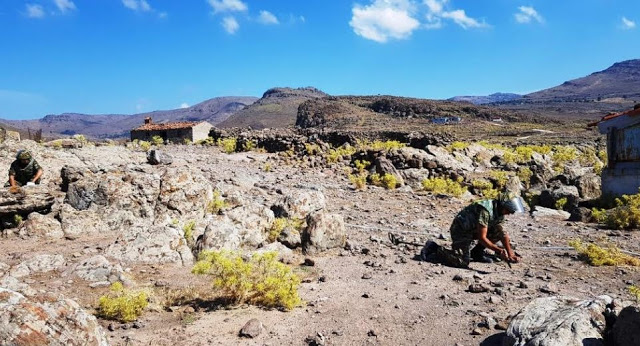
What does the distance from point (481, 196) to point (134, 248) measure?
32.6 feet

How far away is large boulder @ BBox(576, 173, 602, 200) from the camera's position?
12.3m

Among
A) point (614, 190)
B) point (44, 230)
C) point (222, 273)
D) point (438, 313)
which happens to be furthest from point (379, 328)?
point (614, 190)

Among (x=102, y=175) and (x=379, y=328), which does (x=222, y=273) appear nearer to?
(x=379, y=328)

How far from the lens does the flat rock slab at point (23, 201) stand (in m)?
6.84

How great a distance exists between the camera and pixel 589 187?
40.9 feet

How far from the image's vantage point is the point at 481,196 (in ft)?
42.9

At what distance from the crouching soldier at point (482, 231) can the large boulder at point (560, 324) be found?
225cm

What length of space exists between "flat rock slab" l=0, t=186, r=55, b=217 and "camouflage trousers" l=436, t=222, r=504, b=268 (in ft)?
20.0

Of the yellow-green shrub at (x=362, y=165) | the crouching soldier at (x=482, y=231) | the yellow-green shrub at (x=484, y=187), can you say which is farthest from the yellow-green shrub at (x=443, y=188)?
the crouching soldier at (x=482, y=231)

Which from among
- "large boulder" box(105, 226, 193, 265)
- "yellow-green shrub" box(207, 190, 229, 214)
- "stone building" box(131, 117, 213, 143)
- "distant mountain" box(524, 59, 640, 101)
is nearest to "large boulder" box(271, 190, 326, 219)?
"yellow-green shrub" box(207, 190, 229, 214)

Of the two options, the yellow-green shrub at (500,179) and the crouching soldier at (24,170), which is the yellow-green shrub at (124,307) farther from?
the yellow-green shrub at (500,179)

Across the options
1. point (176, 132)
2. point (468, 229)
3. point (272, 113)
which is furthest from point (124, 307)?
point (272, 113)

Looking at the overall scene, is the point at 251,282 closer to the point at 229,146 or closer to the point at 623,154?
the point at 623,154

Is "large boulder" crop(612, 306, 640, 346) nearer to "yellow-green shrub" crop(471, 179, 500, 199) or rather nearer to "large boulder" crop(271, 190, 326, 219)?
"large boulder" crop(271, 190, 326, 219)
